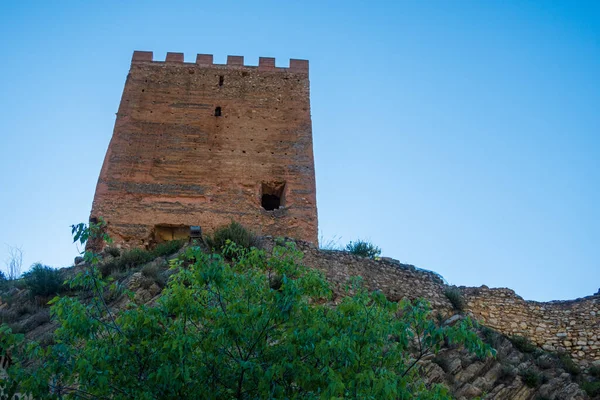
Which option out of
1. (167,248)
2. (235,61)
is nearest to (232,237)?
(167,248)

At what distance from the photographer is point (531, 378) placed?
40.2 feet

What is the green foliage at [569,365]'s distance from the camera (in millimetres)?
12883

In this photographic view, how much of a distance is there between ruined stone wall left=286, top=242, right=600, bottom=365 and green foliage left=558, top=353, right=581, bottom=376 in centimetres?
49

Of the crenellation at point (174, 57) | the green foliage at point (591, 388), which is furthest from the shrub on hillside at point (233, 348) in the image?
the crenellation at point (174, 57)

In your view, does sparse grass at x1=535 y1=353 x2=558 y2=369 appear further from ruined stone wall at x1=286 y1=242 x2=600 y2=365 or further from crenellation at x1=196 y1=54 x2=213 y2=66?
crenellation at x1=196 y1=54 x2=213 y2=66

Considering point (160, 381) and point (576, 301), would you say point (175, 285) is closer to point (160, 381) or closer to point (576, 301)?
point (160, 381)

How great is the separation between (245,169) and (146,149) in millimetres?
2598

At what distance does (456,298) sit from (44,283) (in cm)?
838

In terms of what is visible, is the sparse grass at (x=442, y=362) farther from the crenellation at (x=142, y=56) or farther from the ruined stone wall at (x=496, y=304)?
the crenellation at (x=142, y=56)

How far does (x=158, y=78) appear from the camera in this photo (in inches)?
762

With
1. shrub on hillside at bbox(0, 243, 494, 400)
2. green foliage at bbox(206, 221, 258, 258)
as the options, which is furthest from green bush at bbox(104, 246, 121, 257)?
shrub on hillside at bbox(0, 243, 494, 400)

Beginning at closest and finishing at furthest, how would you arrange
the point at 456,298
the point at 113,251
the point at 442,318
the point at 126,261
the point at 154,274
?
the point at 154,274, the point at 442,318, the point at 456,298, the point at 126,261, the point at 113,251

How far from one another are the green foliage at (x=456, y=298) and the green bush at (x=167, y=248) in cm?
587

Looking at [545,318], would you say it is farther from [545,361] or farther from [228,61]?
[228,61]
